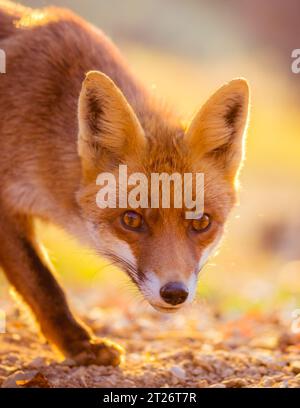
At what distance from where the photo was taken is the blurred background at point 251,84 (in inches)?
458

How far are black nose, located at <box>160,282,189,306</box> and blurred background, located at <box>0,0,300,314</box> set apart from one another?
4646mm

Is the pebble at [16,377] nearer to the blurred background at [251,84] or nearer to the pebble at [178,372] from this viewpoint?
the pebble at [178,372]

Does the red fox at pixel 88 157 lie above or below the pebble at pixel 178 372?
above

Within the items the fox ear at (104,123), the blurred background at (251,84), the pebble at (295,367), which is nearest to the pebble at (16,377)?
the fox ear at (104,123)

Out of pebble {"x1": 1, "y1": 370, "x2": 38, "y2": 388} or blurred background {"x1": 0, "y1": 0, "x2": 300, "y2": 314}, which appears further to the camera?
blurred background {"x1": 0, "y1": 0, "x2": 300, "y2": 314}

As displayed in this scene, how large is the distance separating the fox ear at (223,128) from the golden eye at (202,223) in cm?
48

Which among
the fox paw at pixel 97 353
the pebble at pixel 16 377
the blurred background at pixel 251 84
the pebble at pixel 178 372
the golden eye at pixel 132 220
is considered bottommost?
the pebble at pixel 16 377

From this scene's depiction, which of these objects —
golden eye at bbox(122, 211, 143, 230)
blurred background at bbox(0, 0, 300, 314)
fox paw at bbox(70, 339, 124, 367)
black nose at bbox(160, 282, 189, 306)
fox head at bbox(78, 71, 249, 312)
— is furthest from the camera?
blurred background at bbox(0, 0, 300, 314)

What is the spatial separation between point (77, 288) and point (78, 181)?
4.45 m

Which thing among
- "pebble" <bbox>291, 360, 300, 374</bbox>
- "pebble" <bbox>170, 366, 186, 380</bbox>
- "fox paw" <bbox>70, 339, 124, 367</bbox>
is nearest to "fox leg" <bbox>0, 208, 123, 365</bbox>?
"fox paw" <bbox>70, 339, 124, 367</bbox>

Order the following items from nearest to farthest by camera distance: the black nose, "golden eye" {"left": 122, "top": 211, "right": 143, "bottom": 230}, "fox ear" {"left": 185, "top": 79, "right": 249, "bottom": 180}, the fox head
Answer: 1. the black nose
2. the fox head
3. "golden eye" {"left": 122, "top": 211, "right": 143, "bottom": 230}
4. "fox ear" {"left": 185, "top": 79, "right": 249, "bottom": 180}

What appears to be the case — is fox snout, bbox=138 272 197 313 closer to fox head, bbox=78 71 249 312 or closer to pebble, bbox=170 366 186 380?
fox head, bbox=78 71 249 312

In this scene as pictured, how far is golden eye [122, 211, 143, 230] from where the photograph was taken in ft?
16.9

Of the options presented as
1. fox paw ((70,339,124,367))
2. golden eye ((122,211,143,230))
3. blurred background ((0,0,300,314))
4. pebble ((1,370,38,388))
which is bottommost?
pebble ((1,370,38,388))
